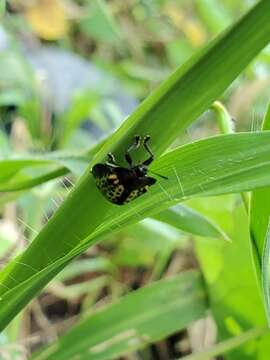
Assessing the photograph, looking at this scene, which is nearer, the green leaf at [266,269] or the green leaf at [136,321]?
the green leaf at [266,269]

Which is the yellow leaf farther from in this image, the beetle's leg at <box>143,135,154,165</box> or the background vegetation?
the beetle's leg at <box>143,135,154,165</box>

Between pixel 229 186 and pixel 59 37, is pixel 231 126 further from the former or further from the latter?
pixel 59 37

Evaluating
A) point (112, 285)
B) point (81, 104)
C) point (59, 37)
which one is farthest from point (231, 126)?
point (59, 37)

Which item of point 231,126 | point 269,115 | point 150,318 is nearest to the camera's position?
point 269,115

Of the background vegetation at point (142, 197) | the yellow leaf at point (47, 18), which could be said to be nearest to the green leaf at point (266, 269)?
the background vegetation at point (142, 197)

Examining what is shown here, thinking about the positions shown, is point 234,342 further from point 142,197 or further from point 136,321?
point 142,197

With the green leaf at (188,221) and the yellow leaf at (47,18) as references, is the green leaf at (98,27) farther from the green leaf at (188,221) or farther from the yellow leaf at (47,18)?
the green leaf at (188,221)

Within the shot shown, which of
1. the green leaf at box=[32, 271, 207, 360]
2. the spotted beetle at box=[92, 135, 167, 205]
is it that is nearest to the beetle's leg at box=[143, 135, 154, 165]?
the spotted beetle at box=[92, 135, 167, 205]
